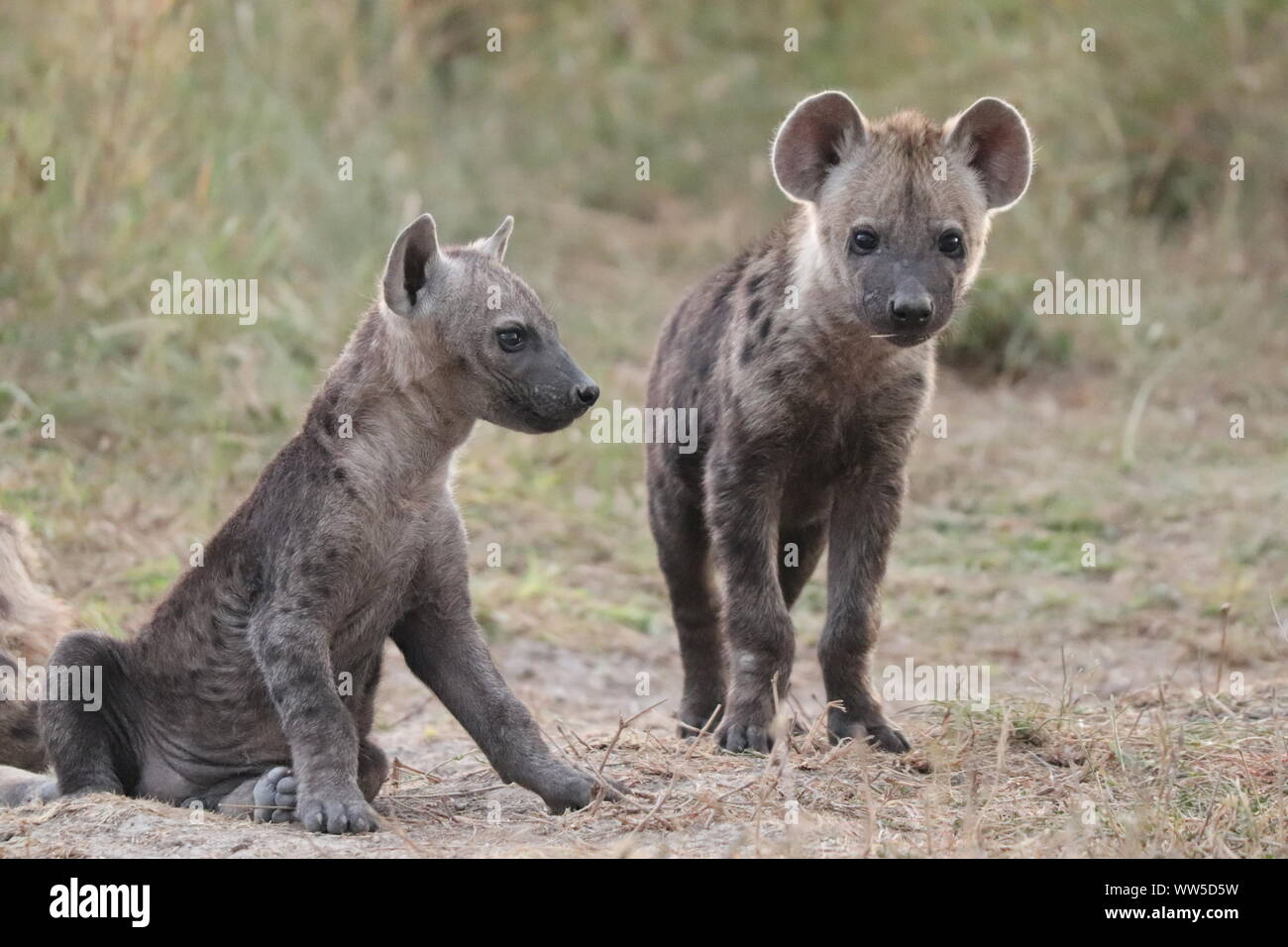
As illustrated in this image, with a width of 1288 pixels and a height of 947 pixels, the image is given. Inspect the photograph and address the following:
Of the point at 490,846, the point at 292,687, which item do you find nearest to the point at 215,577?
the point at 292,687

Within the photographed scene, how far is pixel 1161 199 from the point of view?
11.5 metres

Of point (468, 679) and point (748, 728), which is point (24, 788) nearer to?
point (468, 679)

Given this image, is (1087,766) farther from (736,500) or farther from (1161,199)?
(1161,199)

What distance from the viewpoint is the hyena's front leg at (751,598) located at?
5.23m

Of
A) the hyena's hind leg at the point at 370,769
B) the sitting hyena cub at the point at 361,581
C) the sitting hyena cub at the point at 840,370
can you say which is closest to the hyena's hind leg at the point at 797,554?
the sitting hyena cub at the point at 840,370

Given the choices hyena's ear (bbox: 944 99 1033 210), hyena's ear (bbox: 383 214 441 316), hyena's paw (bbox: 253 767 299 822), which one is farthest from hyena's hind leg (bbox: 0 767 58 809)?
hyena's ear (bbox: 944 99 1033 210)

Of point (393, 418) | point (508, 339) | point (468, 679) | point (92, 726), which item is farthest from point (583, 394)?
point (92, 726)

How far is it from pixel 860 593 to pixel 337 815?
1709 millimetres

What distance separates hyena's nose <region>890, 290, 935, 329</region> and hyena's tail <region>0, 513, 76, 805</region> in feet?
8.53

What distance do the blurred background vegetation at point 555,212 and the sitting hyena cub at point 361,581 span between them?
1.69 meters

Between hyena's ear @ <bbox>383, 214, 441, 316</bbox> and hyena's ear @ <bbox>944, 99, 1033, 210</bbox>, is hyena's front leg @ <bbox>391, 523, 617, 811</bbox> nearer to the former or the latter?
hyena's ear @ <bbox>383, 214, 441, 316</bbox>

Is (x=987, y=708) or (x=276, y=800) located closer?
(x=276, y=800)

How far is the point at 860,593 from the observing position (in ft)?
17.4

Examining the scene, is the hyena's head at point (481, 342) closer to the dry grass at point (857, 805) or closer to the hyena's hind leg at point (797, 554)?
the dry grass at point (857, 805)
